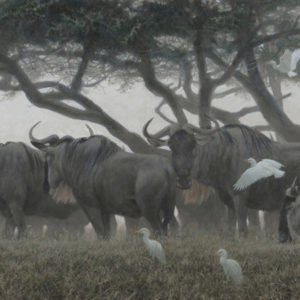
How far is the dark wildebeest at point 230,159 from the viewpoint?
1032 cm

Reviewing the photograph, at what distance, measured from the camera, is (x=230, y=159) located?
36.1ft

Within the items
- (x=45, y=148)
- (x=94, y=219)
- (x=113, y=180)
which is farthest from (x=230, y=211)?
(x=45, y=148)

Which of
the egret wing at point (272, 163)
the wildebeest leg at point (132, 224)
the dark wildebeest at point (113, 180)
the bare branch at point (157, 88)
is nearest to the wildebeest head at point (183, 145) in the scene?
the dark wildebeest at point (113, 180)

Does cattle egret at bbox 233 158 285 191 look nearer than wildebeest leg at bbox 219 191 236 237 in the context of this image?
Yes

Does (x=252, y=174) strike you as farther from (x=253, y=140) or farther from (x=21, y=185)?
(x=21, y=185)

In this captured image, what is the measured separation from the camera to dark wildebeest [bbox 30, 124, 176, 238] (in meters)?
9.94

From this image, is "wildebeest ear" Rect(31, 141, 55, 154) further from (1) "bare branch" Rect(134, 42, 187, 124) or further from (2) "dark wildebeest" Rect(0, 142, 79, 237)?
(1) "bare branch" Rect(134, 42, 187, 124)

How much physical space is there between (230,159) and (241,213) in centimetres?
88

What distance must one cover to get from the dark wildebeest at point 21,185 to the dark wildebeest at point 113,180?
3.48 feet

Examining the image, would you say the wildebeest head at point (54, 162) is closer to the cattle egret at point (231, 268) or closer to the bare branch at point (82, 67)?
the bare branch at point (82, 67)

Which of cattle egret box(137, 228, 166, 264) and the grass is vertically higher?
cattle egret box(137, 228, 166, 264)

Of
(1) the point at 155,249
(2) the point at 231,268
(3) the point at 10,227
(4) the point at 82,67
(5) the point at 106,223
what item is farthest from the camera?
(4) the point at 82,67

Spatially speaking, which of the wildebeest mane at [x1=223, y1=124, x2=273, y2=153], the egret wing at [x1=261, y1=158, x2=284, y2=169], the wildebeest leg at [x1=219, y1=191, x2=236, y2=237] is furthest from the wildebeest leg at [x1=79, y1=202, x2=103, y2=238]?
the egret wing at [x1=261, y1=158, x2=284, y2=169]

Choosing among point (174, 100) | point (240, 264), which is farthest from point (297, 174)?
point (174, 100)
